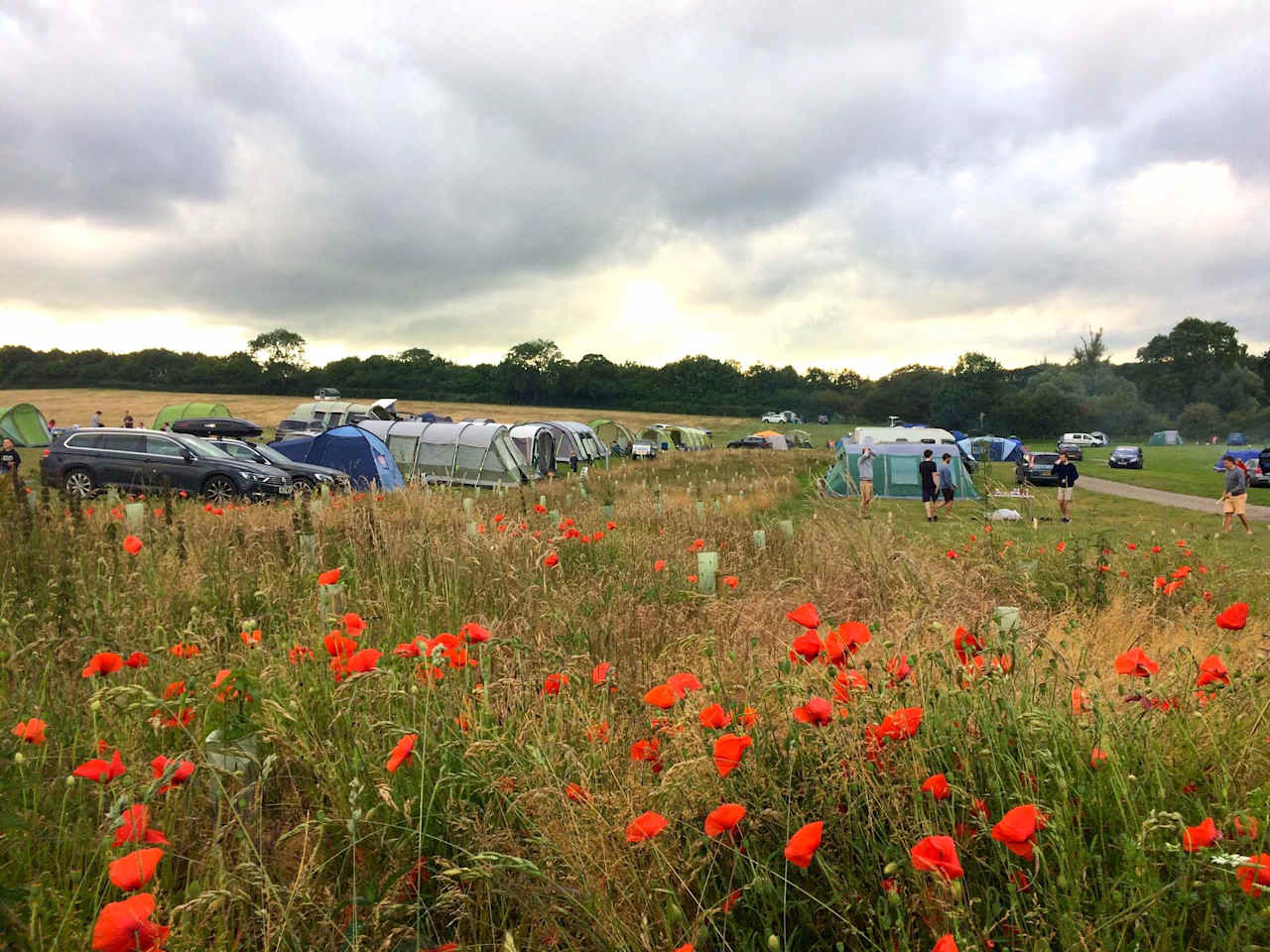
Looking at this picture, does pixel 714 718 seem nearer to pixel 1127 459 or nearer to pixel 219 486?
pixel 219 486

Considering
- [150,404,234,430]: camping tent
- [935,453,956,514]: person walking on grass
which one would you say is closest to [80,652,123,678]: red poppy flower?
[935,453,956,514]: person walking on grass

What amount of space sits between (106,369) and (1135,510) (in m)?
85.6

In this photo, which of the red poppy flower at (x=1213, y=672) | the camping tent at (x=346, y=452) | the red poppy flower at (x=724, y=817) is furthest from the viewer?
the camping tent at (x=346, y=452)

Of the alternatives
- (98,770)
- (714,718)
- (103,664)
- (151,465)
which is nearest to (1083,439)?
(151,465)

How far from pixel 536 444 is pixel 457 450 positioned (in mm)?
6268

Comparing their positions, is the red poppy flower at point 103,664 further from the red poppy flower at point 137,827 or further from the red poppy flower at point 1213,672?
the red poppy flower at point 1213,672

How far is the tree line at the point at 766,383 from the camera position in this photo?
74.8 meters

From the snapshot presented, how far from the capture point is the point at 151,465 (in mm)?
13953

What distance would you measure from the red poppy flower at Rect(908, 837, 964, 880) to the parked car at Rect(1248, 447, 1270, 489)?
30652 millimetres

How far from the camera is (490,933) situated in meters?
1.88

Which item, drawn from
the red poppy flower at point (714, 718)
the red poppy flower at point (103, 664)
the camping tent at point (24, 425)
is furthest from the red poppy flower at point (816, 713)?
the camping tent at point (24, 425)

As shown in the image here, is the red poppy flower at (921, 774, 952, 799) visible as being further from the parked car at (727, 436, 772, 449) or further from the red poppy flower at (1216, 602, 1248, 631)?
the parked car at (727, 436, 772, 449)

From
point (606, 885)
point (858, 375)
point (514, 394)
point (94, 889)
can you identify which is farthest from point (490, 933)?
point (858, 375)

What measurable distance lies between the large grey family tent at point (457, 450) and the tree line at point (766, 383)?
5531cm
